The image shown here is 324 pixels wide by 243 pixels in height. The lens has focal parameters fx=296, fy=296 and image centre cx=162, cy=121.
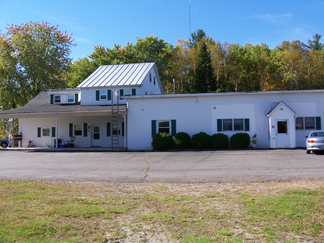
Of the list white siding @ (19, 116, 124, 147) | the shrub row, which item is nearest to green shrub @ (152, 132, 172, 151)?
the shrub row

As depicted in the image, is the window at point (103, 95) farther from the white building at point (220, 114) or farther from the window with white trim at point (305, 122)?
the window with white trim at point (305, 122)

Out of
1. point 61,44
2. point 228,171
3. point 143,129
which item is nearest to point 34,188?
point 228,171

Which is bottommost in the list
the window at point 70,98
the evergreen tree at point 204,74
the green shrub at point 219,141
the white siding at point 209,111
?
the green shrub at point 219,141

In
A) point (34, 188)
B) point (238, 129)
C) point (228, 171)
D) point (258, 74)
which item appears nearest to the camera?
point (34, 188)

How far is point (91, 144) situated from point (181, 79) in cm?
2505

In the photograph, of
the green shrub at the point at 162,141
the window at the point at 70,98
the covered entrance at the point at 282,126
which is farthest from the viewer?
the window at the point at 70,98

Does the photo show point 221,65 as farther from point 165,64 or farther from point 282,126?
point 282,126

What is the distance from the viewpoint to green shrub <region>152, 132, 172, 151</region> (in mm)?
21984

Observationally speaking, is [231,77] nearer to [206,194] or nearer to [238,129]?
[238,129]

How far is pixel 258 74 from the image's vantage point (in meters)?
48.4

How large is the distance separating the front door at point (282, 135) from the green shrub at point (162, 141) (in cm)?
789

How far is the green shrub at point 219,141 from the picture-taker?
846 inches

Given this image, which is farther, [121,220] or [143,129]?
[143,129]

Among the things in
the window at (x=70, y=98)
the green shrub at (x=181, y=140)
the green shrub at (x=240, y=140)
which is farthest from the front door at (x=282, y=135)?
the window at (x=70, y=98)
